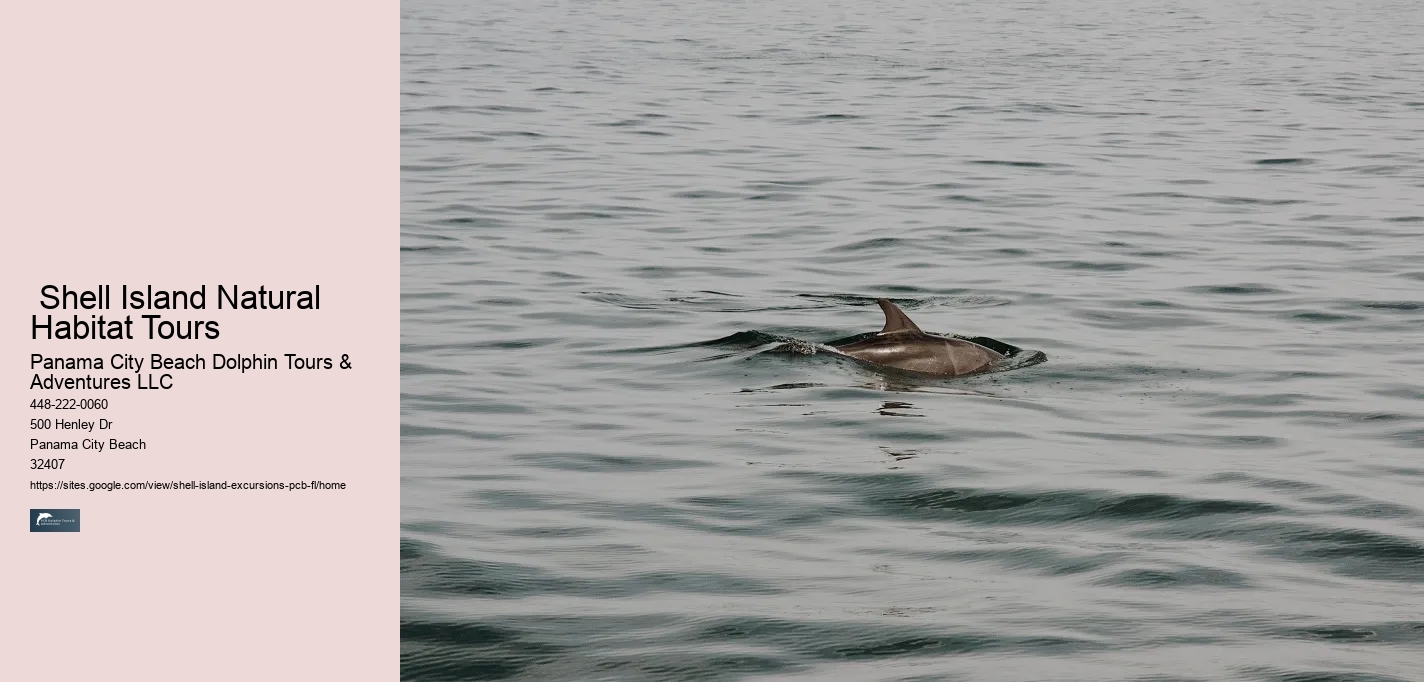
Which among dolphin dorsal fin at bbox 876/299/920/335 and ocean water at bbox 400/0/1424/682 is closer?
ocean water at bbox 400/0/1424/682

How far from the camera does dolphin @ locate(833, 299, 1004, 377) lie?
12.0 m

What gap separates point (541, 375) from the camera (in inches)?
480

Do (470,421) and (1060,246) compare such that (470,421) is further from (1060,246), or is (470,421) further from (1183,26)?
(1183,26)

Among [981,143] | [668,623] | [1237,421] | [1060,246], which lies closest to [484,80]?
[981,143]
